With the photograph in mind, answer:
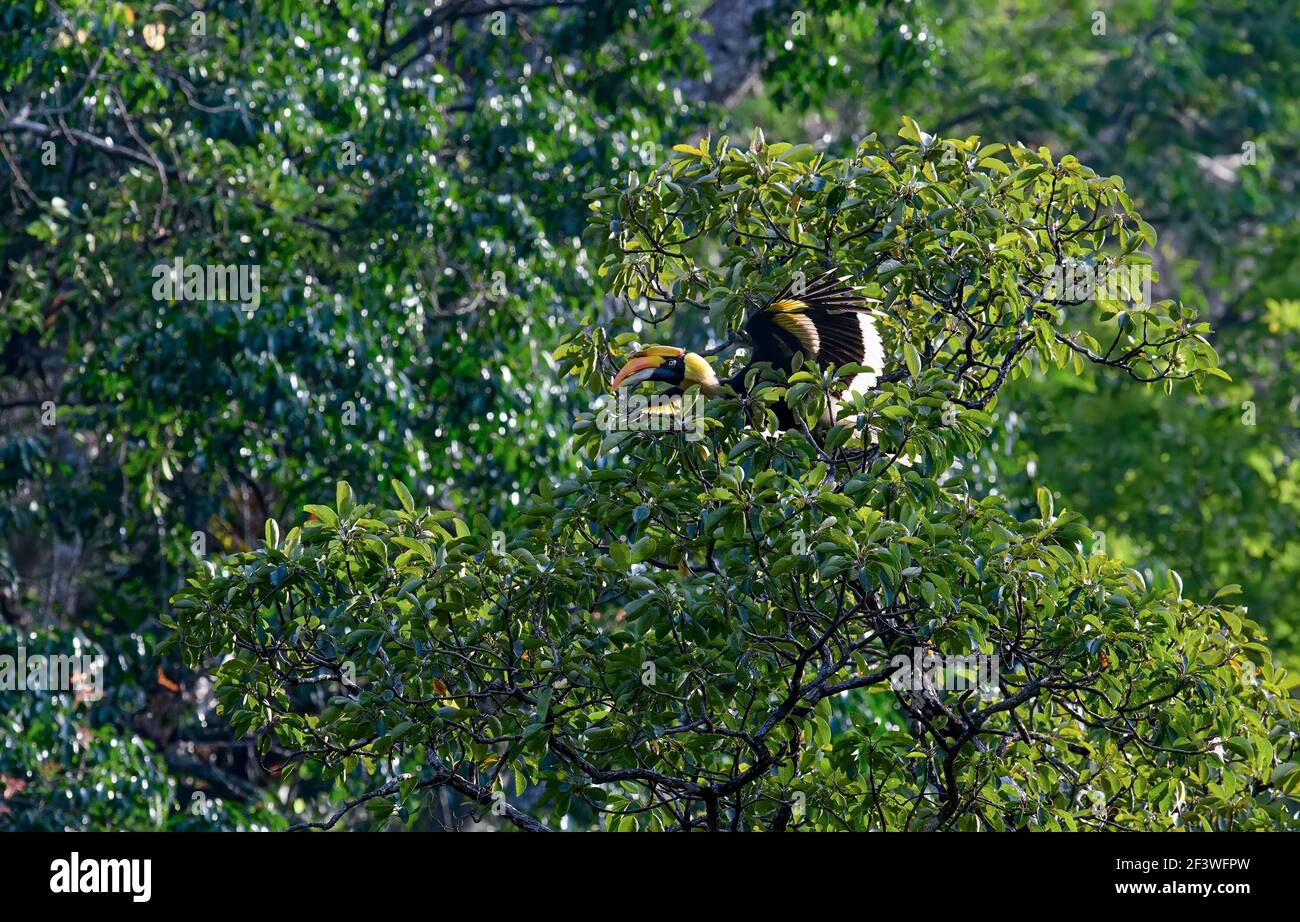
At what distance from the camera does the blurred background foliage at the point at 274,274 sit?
29.8 ft

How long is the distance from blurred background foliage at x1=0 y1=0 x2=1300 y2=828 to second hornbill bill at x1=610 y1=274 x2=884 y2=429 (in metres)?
1.79

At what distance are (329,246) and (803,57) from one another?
3.54m

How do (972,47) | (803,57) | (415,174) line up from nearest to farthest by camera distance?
(415,174) < (803,57) < (972,47)

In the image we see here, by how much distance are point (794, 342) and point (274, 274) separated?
424cm

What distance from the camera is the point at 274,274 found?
364 inches

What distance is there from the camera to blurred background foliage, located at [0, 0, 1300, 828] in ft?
29.8

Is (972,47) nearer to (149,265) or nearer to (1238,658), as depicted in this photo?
(149,265)

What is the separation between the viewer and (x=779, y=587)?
5262 millimetres
